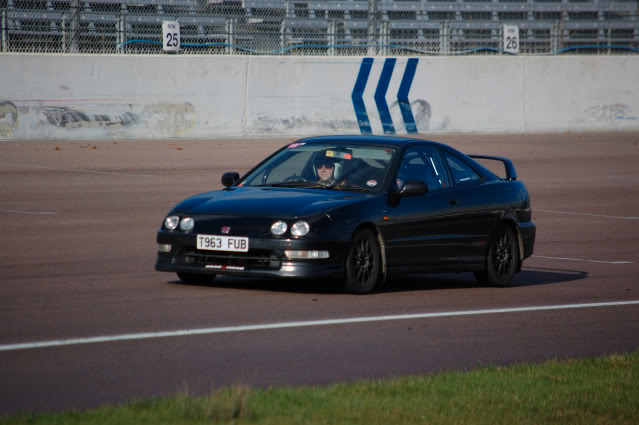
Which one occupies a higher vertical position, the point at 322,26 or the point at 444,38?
the point at 322,26

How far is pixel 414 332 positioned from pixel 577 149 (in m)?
24.1

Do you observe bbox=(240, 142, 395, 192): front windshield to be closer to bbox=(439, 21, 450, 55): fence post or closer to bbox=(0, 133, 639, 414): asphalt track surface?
bbox=(0, 133, 639, 414): asphalt track surface

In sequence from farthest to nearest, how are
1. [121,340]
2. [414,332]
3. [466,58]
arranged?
[466,58] → [414,332] → [121,340]

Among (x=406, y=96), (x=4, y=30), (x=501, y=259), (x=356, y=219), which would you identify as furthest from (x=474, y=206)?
(x=406, y=96)

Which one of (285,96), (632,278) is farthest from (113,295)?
(285,96)

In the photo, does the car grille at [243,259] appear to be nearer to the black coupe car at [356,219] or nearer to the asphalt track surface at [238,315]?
the black coupe car at [356,219]

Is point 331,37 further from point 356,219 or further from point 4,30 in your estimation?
point 356,219

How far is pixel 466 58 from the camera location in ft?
117

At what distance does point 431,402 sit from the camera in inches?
256

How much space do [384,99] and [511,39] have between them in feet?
18.1

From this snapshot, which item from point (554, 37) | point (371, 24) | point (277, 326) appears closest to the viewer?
point (277, 326)

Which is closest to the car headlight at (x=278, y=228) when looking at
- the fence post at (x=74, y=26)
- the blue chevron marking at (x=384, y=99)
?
the fence post at (x=74, y=26)

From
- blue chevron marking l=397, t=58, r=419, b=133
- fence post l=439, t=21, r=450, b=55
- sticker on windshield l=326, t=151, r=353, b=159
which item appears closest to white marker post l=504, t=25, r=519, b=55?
fence post l=439, t=21, r=450, b=55

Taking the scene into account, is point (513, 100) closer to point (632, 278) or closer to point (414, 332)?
point (632, 278)
